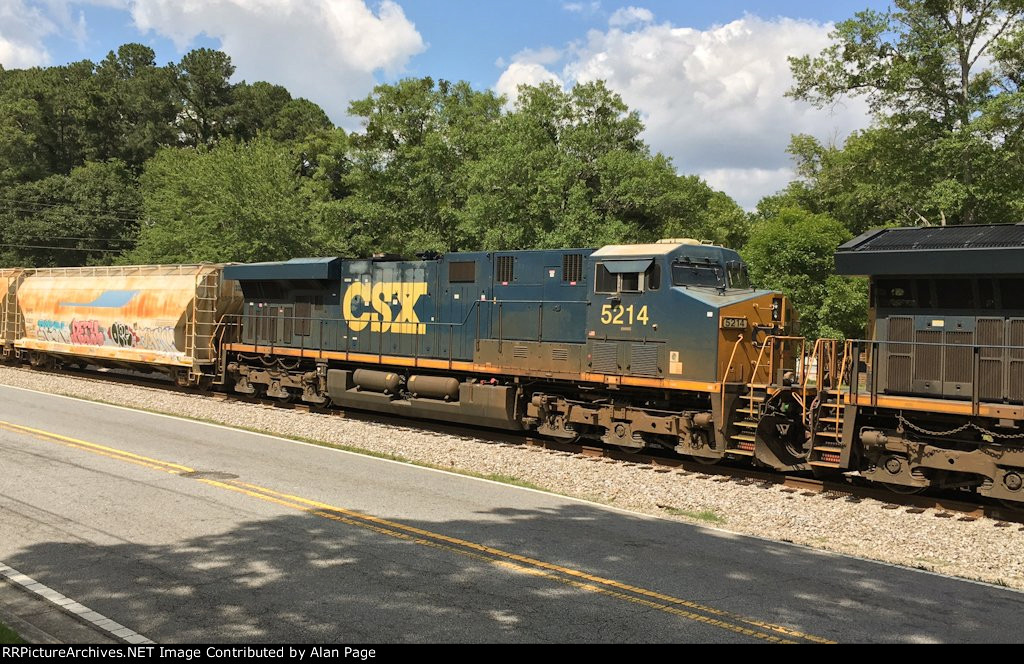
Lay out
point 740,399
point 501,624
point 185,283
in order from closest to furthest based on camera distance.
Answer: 1. point 501,624
2. point 740,399
3. point 185,283

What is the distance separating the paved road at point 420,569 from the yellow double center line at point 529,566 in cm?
3

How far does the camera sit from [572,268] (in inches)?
639

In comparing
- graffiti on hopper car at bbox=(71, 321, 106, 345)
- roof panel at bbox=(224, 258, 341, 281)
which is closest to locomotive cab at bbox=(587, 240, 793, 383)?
roof panel at bbox=(224, 258, 341, 281)

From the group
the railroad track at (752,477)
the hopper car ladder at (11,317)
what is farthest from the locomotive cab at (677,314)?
the hopper car ladder at (11,317)

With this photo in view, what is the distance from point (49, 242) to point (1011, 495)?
71.3m

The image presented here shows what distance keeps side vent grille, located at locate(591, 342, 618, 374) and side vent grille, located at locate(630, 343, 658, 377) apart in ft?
1.28

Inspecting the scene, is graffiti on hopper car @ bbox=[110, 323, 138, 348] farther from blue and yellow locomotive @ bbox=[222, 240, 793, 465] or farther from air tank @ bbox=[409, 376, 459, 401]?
air tank @ bbox=[409, 376, 459, 401]

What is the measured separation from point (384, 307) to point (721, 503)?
10.8 metres

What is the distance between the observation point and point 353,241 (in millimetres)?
39125

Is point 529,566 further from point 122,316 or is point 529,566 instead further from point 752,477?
point 122,316

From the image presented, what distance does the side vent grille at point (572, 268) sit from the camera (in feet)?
52.8

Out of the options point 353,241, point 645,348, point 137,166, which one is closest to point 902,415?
point 645,348

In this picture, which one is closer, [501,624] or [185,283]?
[501,624]

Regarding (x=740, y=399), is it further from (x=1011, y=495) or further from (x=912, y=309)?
(x=1011, y=495)
